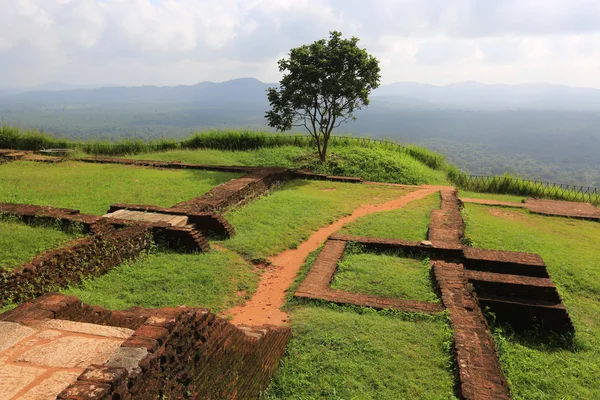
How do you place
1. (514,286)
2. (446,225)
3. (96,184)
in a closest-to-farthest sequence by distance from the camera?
(514,286) < (446,225) < (96,184)

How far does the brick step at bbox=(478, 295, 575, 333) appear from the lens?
6.50 meters

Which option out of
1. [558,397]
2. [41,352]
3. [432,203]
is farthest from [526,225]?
[41,352]

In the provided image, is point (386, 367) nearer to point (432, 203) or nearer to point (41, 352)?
point (41, 352)

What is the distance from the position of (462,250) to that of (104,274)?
6.72m

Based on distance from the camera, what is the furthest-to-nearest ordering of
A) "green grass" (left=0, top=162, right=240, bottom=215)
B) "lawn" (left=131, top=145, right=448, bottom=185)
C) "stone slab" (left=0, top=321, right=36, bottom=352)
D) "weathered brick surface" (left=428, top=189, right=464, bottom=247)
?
"lawn" (left=131, top=145, right=448, bottom=185) → "green grass" (left=0, top=162, right=240, bottom=215) → "weathered brick surface" (left=428, top=189, right=464, bottom=247) → "stone slab" (left=0, top=321, right=36, bottom=352)

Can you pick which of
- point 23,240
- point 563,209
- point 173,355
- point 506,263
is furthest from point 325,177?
point 173,355

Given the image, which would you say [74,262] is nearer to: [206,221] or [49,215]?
[49,215]

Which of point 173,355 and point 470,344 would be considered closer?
point 173,355

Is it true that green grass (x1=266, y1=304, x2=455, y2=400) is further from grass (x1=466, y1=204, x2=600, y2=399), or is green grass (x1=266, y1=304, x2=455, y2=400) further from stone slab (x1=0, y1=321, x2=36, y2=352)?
stone slab (x1=0, y1=321, x2=36, y2=352)

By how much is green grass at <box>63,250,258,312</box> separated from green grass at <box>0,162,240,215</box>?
3733mm

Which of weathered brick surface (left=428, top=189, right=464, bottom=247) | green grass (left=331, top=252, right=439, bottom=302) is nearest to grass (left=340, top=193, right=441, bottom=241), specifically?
weathered brick surface (left=428, top=189, right=464, bottom=247)

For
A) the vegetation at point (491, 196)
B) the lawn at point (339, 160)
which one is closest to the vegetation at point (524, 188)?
the vegetation at point (491, 196)

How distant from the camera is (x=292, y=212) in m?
11.2

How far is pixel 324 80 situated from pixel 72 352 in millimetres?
14969
